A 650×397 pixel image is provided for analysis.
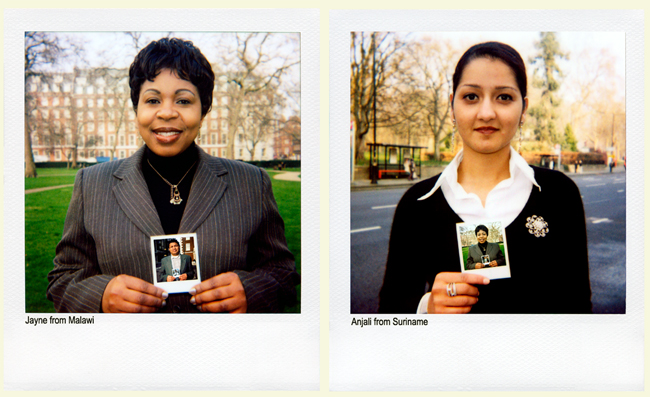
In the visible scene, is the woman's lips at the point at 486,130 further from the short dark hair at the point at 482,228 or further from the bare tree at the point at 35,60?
the bare tree at the point at 35,60

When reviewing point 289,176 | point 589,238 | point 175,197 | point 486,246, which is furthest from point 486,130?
point 175,197

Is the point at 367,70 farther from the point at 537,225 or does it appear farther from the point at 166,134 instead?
the point at 537,225

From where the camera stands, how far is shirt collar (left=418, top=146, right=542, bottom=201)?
10.5 ft

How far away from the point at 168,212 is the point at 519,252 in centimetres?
218

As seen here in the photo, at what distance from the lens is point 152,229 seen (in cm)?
312

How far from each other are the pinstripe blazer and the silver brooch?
156cm

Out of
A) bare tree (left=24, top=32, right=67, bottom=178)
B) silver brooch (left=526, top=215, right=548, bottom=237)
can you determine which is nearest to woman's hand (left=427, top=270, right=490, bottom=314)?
silver brooch (left=526, top=215, right=548, bottom=237)

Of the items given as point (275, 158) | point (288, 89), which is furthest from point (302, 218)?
point (288, 89)

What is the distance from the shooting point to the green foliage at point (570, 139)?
3.34m

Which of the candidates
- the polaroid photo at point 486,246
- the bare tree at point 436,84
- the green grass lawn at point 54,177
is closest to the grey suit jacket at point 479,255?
the polaroid photo at point 486,246

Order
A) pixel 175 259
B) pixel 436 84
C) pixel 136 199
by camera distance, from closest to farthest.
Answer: pixel 136 199
pixel 175 259
pixel 436 84

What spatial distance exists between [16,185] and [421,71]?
2801 mm

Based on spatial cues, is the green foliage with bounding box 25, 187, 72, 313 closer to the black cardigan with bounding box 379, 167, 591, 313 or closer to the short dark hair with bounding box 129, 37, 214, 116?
the short dark hair with bounding box 129, 37, 214, 116
